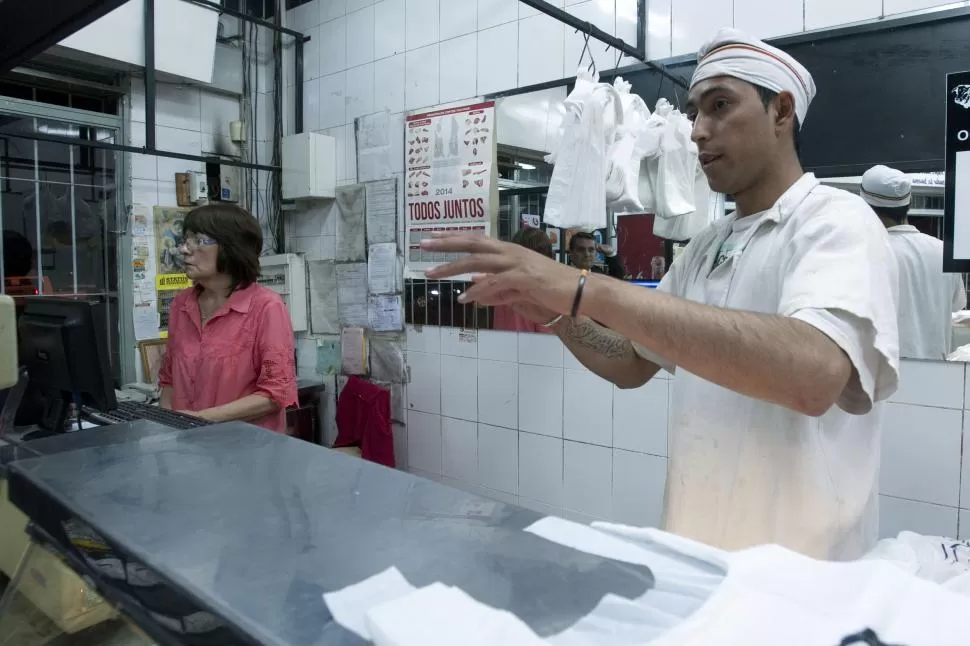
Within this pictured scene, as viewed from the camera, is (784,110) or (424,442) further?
(424,442)

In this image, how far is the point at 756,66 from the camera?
3.88ft

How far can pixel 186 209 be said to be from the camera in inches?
Answer: 155

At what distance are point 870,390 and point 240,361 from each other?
1803 mm

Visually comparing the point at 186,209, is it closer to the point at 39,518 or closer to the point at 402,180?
the point at 402,180

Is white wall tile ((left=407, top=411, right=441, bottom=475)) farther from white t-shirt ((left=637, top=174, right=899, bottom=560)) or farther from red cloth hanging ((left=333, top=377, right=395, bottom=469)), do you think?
white t-shirt ((left=637, top=174, right=899, bottom=560))

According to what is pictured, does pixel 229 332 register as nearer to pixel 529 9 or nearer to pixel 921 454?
pixel 529 9

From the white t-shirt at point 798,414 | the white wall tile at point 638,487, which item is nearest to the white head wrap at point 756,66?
the white t-shirt at point 798,414

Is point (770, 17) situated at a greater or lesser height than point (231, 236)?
greater

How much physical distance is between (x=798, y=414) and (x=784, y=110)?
56 centimetres

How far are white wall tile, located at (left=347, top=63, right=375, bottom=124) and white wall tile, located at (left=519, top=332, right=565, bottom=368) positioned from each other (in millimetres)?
1688

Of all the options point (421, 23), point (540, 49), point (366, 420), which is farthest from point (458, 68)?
point (366, 420)

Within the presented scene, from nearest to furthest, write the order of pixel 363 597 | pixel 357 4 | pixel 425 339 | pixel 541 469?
pixel 363 597 < pixel 541 469 < pixel 425 339 < pixel 357 4

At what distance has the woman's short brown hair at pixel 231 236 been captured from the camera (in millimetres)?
2205

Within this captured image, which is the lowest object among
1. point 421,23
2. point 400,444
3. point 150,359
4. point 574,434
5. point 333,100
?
point 400,444
